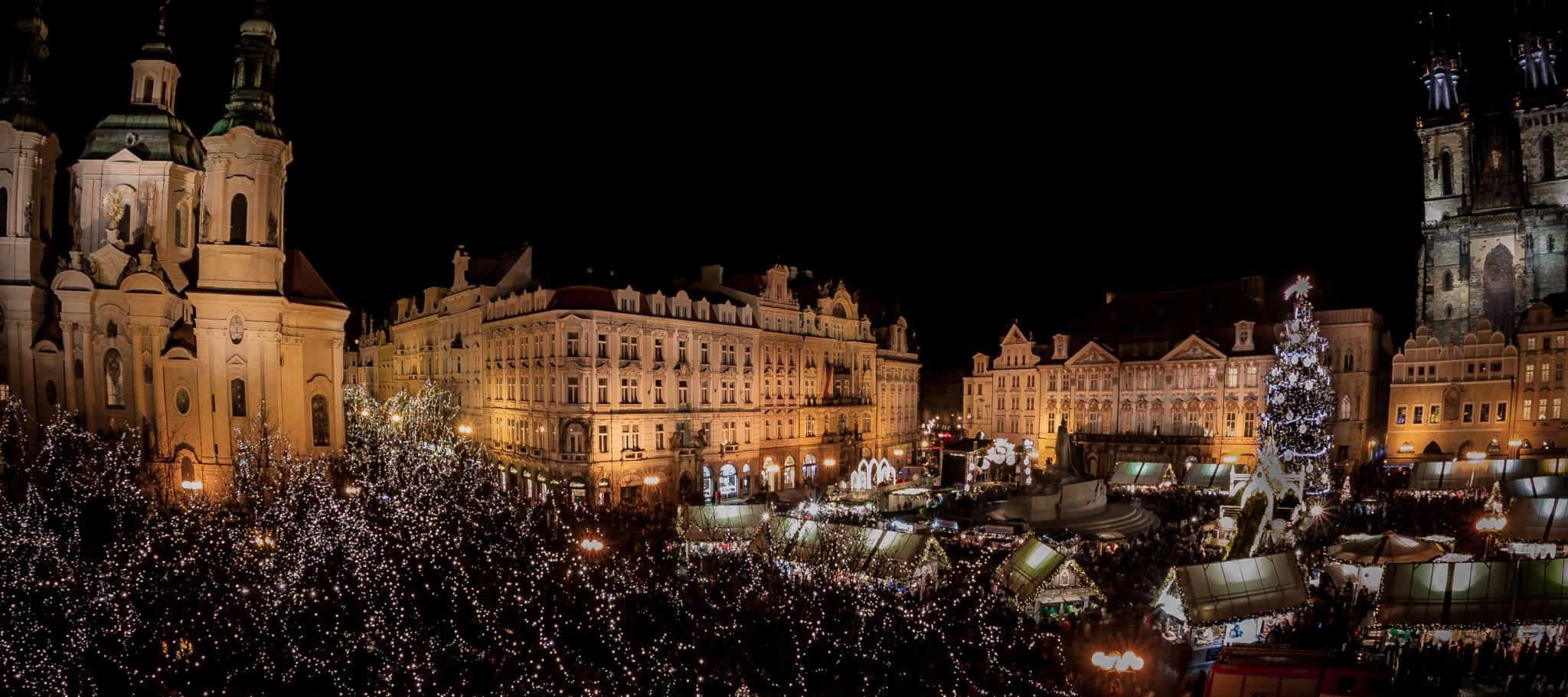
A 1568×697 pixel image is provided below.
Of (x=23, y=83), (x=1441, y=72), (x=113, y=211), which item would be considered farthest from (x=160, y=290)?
(x=1441, y=72)

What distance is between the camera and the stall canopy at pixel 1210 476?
138 ft

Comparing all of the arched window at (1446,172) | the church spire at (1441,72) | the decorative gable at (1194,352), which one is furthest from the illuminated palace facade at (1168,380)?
the church spire at (1441,72)

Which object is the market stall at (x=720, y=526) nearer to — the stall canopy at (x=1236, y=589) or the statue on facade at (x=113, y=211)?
the stall canopy at (x=1236, y=589)

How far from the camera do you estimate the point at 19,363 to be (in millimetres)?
39156

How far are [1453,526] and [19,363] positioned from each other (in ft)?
182

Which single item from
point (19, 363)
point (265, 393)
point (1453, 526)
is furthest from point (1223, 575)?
point (19, 363)

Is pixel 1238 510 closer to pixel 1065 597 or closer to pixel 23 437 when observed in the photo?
pixel 1065 597

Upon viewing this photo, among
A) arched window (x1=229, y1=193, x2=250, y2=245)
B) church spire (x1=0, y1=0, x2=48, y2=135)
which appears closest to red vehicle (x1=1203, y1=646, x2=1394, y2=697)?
arched window (x1=229, y1=193, x2=250, y2=245)

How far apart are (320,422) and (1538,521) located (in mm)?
45814

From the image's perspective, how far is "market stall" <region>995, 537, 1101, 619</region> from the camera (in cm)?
2162

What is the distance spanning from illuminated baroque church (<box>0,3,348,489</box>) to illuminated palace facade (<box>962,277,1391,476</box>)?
1479 inches

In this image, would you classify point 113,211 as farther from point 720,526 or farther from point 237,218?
point 720,526

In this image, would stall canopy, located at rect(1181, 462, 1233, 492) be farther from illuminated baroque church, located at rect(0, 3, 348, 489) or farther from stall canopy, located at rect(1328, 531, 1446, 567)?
illuminated baroque church, located at rect(0, 3, 348, 489)

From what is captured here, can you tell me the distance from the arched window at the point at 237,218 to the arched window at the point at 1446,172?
217 ft
